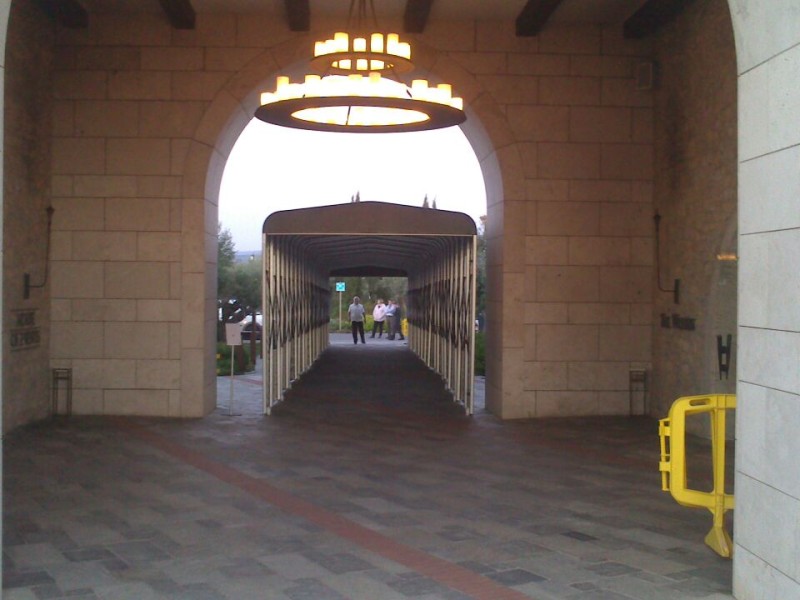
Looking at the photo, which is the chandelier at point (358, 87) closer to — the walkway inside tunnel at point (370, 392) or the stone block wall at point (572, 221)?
the stone block wall at point (572, 221)

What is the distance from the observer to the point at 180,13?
11.0 m

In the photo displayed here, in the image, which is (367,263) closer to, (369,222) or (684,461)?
(369,222)

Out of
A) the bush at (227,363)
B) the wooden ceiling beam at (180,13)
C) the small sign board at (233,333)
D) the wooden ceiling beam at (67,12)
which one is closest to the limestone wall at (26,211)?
the wooden ceiling beam at (67,12)

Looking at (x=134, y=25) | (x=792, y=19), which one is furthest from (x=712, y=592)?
(x=134, y=25)

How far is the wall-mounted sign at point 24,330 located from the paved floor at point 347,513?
0.98 meters

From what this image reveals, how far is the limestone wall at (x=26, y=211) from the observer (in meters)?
10.1

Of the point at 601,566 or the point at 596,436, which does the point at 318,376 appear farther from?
the point at 601,566

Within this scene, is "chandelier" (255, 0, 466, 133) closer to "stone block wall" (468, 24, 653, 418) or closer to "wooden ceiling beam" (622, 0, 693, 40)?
"stone block wall" (468, 24, 653, 418)

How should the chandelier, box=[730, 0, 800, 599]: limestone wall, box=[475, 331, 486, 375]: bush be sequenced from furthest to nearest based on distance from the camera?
box=[475, 331, 486, 375]: bush, the chandelier, box=[730, 0, 800, 599]: limestone wall

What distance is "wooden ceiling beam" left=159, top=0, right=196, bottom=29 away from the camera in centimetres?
1071

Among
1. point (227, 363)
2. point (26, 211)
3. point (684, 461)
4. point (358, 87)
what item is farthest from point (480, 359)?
point (684, 461)

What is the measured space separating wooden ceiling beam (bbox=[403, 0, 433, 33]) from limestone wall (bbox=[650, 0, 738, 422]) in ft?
9.32

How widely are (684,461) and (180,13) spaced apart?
7.98m

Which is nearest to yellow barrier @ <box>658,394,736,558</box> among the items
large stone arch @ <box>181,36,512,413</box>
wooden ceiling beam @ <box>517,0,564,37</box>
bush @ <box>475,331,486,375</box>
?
large stone arch @ <box>181,36,512,413</box>
